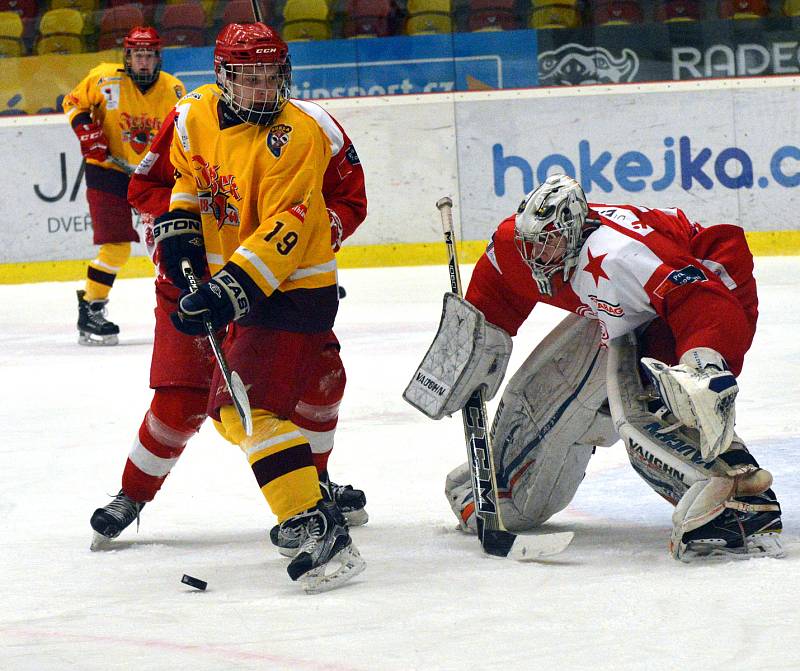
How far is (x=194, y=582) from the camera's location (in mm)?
2627

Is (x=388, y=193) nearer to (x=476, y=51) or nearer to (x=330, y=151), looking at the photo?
(x=476, y=51)

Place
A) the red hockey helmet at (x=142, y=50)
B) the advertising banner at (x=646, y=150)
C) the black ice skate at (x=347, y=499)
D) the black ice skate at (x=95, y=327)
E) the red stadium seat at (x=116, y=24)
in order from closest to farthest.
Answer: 1. the black ice skate at (x=347, y=499)
2. the black ice skate at (x=95, y=327)
3. the red hockey helmet at (x=142, y=50)
4. the advertising banner at (x=646, y=150)
5. the red stadium seat at (x=116, y=24)

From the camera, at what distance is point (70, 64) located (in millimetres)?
9242

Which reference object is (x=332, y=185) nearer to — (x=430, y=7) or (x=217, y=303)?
(x=217, y=303)

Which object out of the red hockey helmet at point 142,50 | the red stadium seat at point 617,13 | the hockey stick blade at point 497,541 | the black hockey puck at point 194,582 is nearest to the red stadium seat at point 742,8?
the red stadium seat at point 617,13

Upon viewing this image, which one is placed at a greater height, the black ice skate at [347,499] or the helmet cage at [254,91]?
the helmet cage at [254,91]

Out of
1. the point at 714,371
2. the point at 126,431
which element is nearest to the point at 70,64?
the point at 126,431

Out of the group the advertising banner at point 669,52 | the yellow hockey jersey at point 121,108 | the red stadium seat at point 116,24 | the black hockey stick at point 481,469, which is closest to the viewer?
the black hockey stick at point 481,469

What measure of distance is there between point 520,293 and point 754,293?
1.57 ft

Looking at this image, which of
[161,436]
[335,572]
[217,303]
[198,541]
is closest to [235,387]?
[217,303]

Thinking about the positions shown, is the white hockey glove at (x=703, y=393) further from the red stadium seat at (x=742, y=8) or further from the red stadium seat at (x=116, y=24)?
the red stadium seat at (x=116, y=24)

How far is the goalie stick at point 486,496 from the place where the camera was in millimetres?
2764

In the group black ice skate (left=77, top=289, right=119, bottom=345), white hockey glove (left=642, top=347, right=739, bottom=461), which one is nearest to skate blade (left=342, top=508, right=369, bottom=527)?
white hockey glove (left=642, top=347, right=739, bottom=461)

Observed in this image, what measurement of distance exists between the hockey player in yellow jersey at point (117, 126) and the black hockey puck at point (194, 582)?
165 inches
